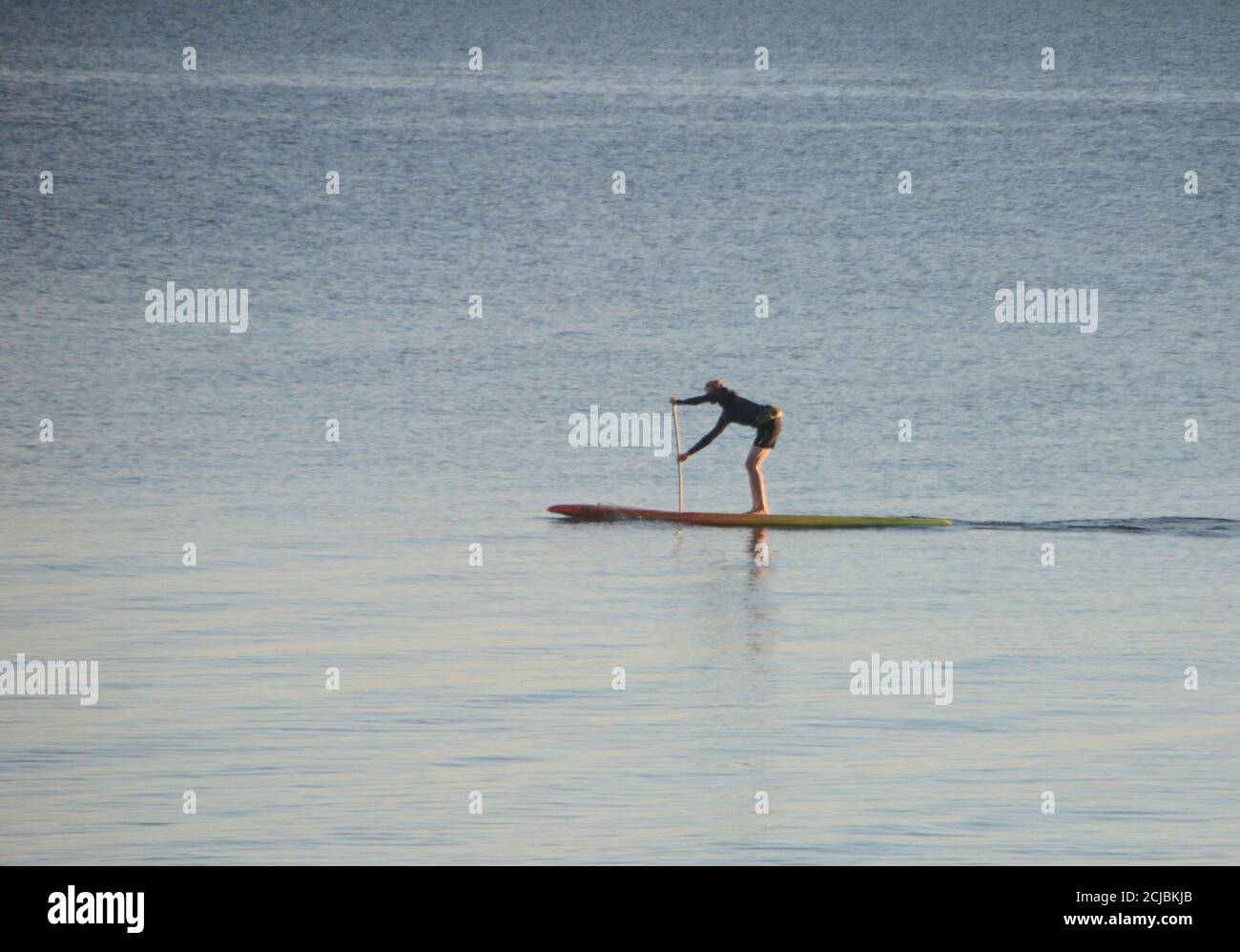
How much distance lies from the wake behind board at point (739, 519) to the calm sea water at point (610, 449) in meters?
0.28

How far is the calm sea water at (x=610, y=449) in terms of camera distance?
1458cm

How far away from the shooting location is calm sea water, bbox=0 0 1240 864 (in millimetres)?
14578

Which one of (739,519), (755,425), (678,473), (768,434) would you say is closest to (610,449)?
(678,473)

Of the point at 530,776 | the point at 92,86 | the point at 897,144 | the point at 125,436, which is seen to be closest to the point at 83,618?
the point at 530,776

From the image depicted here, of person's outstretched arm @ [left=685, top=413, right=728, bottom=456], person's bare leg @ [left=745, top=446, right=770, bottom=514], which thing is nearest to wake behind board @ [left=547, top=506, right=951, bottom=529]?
person's bare leg @ [left=745, top=446, right=770, bottom=514]

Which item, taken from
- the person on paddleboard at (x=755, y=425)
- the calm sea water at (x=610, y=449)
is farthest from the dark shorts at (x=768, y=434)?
the calm sea water at (x=610, y=449)

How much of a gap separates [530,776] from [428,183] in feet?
172

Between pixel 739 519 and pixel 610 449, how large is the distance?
26.0 feet

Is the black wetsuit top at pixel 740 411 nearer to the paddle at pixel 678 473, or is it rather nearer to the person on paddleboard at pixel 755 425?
Result: the person on paddleboard at pixel 755 425

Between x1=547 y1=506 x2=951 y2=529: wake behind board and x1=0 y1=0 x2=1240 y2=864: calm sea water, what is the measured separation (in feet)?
0.93

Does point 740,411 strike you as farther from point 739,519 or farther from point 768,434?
point 739,519

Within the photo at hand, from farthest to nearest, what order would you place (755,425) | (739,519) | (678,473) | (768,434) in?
(678,473), (755,425), (768,434), (739,519)

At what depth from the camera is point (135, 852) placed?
1302 cm

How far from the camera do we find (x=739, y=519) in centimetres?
2608
